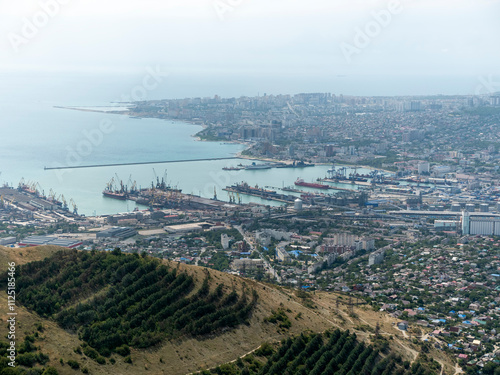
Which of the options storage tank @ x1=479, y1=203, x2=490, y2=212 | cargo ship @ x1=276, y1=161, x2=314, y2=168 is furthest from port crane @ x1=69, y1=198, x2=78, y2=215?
storage tank @ x1=479, y1=203, x2=490, y2=212

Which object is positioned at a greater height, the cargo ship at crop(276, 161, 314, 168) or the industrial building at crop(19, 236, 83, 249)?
the industrial building at crop(19, 236, 83, 249)

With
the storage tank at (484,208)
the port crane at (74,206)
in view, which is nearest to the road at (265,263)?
the port crane at (74,206)

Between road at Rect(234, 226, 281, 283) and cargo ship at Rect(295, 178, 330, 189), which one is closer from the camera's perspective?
road at Rect(234, 226, 281, 283)

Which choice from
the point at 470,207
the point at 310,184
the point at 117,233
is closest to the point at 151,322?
the point at 117,233

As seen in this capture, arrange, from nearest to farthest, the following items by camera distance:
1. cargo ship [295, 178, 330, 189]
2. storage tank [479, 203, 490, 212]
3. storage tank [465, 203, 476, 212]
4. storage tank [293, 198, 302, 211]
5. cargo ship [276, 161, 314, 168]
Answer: storage tank [479, 203, 490, 212] → storage tank [465, 203, 476, 212] → storage tank [293, 198, 302, 211] → cargo ship [295, 178, 330, 189] → cargo ship [276, 161, 314, 168]

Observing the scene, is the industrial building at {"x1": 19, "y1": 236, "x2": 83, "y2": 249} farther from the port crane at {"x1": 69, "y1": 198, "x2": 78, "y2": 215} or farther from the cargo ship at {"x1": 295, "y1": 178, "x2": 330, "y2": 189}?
the cargo ship at {"x1": 295, "y1": 178, "x2": 330, "y2": 189}

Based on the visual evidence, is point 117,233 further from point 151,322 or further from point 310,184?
point 310,184

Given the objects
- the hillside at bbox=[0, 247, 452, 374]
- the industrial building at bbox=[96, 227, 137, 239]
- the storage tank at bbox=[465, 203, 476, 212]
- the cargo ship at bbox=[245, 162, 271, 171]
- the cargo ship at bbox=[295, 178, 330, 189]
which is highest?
the hillside at bbox=[0, 247, 452, 374]

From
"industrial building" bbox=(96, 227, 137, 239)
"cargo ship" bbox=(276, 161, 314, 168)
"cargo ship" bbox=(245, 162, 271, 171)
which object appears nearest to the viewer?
"industrial building" bbox=(96, 227, 137, 239)

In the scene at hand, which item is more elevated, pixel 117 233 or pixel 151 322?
pixel 151 322

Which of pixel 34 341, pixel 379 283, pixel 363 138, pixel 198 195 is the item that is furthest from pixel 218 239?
pixel 363 138
